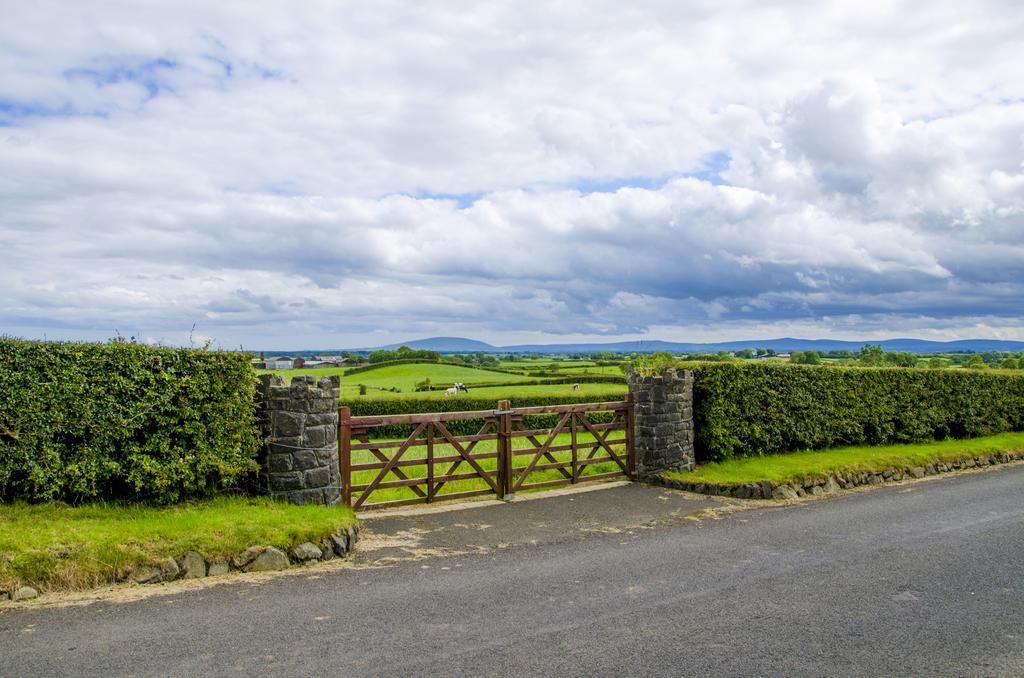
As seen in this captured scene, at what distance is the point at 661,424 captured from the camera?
15086 millimetres

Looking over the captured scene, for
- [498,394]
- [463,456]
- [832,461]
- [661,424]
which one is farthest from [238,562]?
[498,394]

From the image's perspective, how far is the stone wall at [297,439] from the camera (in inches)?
423

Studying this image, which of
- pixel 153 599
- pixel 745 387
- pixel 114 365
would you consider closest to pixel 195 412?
pixel 114 365

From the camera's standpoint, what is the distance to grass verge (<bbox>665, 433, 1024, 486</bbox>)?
14.8 m

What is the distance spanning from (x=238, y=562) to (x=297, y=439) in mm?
2554

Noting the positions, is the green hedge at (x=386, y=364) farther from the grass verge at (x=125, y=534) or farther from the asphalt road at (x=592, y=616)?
the asphalt road at (x=592, y=616)

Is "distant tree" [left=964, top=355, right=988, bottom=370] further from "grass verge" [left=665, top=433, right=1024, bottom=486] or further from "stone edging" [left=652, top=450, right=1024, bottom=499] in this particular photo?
"stone edging" [left=652, top=450, right=1024, bottom=499]

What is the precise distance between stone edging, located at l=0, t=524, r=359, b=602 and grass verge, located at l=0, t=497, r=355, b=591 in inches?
2.9

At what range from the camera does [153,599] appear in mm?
7457

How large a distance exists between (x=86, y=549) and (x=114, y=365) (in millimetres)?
2745

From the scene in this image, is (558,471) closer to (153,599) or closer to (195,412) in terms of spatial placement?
(195,412)

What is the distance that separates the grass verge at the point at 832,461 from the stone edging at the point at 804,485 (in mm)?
103

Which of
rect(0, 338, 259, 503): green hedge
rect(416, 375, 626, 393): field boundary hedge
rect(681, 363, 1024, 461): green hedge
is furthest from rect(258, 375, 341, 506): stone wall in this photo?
rect(416, 375, 626, 393): field boundary hedge

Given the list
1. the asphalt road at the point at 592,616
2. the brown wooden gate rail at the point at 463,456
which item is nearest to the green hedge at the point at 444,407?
the brown wooden gate rail at the point at 463,456
